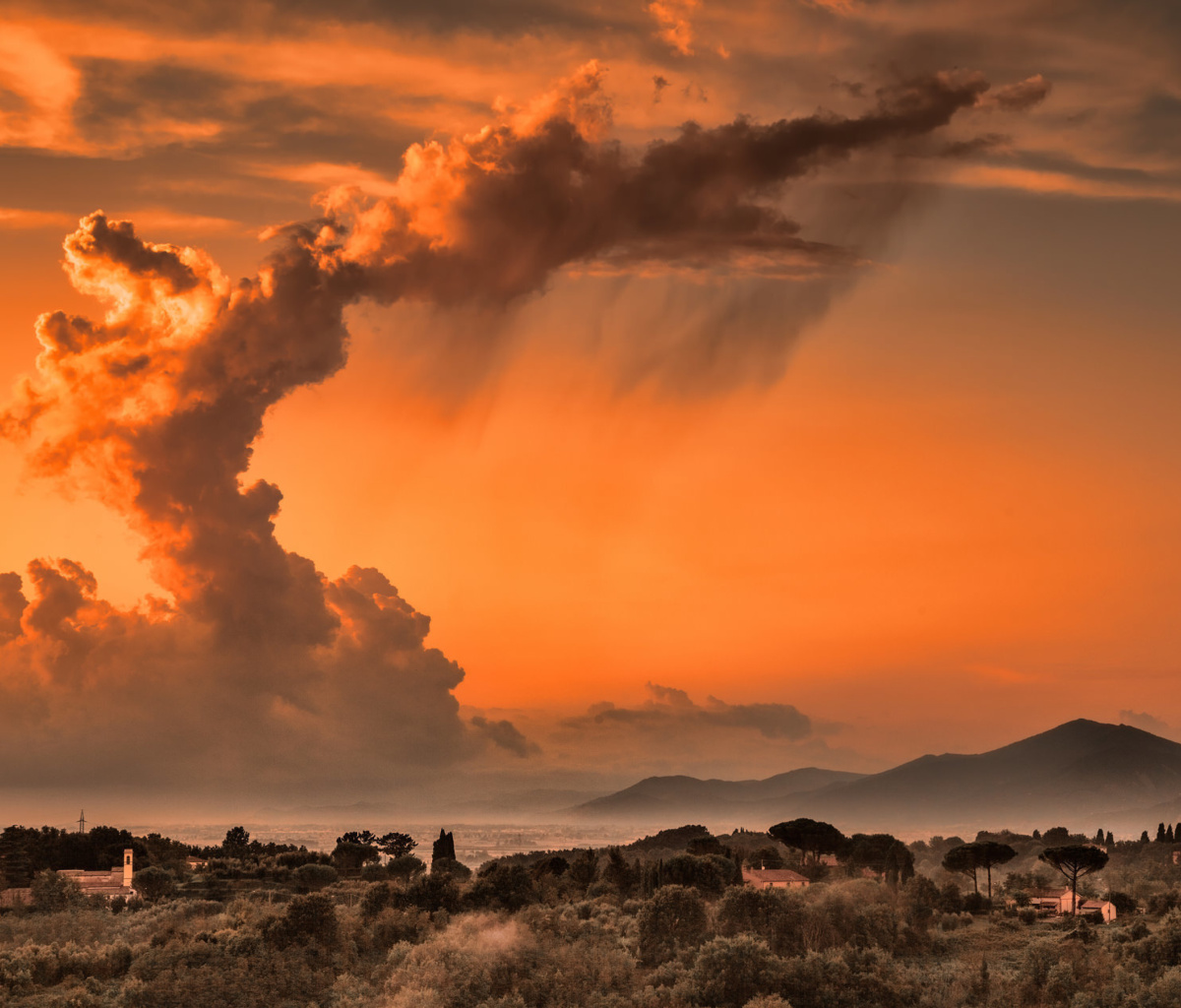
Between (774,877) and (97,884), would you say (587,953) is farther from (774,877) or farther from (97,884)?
(97,884)

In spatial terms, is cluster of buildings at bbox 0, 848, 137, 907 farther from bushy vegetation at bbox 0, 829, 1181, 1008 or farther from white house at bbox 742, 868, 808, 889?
white house at bbox 742, 868, 808, 889

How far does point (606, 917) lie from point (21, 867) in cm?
6260

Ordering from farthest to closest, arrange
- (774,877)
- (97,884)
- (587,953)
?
(774,877), (97,884), (587,953)

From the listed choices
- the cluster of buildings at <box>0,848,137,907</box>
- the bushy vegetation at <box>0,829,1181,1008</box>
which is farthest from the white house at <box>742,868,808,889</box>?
the cluster of buildings at <box>0,848,137,907</box>

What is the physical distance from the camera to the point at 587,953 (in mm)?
57188

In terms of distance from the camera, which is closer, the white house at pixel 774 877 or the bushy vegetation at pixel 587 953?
the bushy vegetation at pixel 587 953

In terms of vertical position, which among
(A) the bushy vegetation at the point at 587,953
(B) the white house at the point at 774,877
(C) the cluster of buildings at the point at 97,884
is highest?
(C) the cluster of buildings at the point at 97,884

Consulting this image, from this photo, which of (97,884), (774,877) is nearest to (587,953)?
(774,877)

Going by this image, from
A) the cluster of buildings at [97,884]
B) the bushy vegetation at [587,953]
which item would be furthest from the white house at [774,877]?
the cluster of buildings at [97,884]

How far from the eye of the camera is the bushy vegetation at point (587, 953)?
48.0 m

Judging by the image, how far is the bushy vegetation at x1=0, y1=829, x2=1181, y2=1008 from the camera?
4803 cm

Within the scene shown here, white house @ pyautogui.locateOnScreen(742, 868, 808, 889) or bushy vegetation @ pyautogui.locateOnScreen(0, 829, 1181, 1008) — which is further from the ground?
bushy vegetation @ pyautogui.locateOnScreen(0, 829, 1181, 1008)

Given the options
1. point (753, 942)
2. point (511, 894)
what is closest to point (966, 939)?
point (753, 942)

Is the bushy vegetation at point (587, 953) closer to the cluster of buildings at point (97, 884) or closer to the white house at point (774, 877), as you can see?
the cluster of buildings at point (97, 884)
